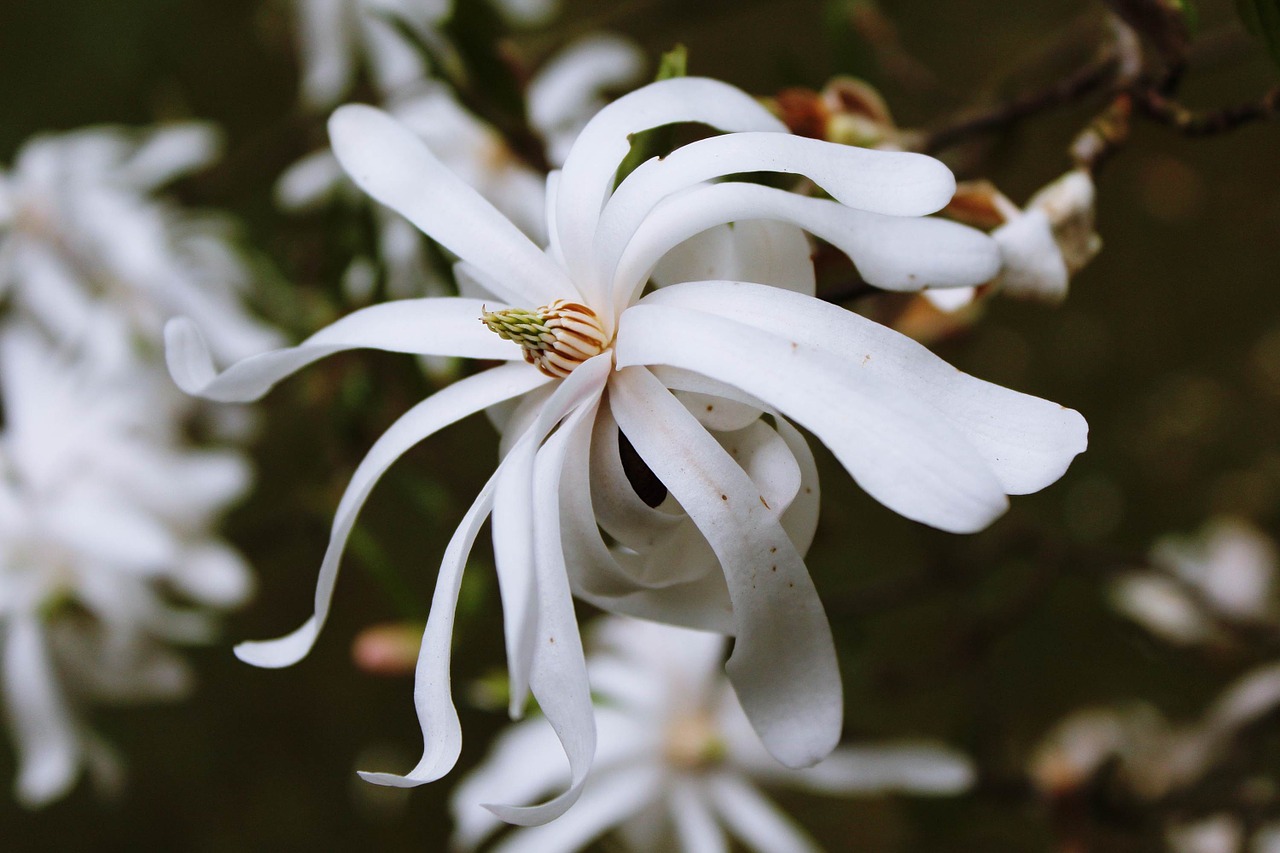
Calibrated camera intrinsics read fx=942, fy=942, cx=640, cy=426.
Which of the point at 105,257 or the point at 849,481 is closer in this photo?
the point at 105,257

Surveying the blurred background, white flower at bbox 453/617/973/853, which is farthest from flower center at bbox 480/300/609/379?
the blurred background

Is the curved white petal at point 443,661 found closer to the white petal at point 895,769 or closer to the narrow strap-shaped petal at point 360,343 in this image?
the narrow strap-shaped petal at point 360,343

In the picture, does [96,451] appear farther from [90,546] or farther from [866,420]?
[866,420]

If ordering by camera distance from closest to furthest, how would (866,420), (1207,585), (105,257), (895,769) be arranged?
(866,420) → (895,769) → (105,257) → (1207,585)

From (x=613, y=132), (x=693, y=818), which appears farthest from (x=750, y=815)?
(x=613, y=132)

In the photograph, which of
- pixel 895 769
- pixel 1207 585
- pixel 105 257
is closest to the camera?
pixel 895 769
